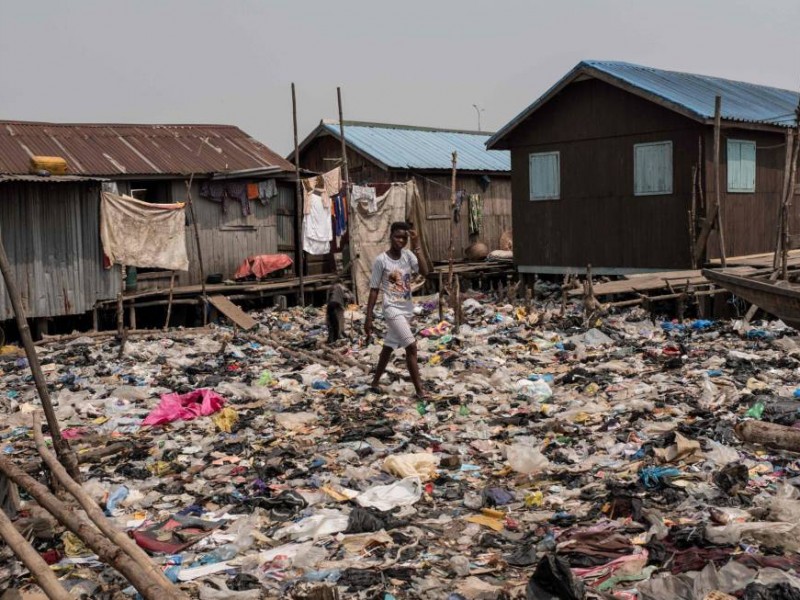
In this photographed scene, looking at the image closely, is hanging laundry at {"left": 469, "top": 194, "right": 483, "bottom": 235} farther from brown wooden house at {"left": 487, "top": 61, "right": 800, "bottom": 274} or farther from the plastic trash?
the plastic trash

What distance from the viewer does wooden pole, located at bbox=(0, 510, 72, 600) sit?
3694 millimetres

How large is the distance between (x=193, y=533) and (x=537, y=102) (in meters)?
12.6

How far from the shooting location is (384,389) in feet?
29.0

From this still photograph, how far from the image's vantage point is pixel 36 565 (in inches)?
152

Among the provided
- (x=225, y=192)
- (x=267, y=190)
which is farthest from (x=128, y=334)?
Result: (x=267, y=190)

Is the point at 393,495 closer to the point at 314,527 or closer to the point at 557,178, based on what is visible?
the point at 314,527

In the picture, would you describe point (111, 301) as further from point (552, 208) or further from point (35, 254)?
point (552, 208)

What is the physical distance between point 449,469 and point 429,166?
13.8 meters

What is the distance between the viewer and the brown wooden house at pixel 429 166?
19.2m

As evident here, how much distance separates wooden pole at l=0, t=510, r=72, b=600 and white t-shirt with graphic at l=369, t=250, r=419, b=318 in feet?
14.8

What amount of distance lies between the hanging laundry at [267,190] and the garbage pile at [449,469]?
588 cm

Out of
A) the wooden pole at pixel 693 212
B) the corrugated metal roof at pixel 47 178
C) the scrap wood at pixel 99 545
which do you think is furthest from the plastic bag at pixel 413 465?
the wooden pole at pixel 693 212

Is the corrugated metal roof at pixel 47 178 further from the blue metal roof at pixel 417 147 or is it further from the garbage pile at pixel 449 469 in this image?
the blue metal roof at pixel 417 147

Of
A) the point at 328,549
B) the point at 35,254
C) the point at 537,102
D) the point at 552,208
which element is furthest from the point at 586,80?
the point at 328,549
